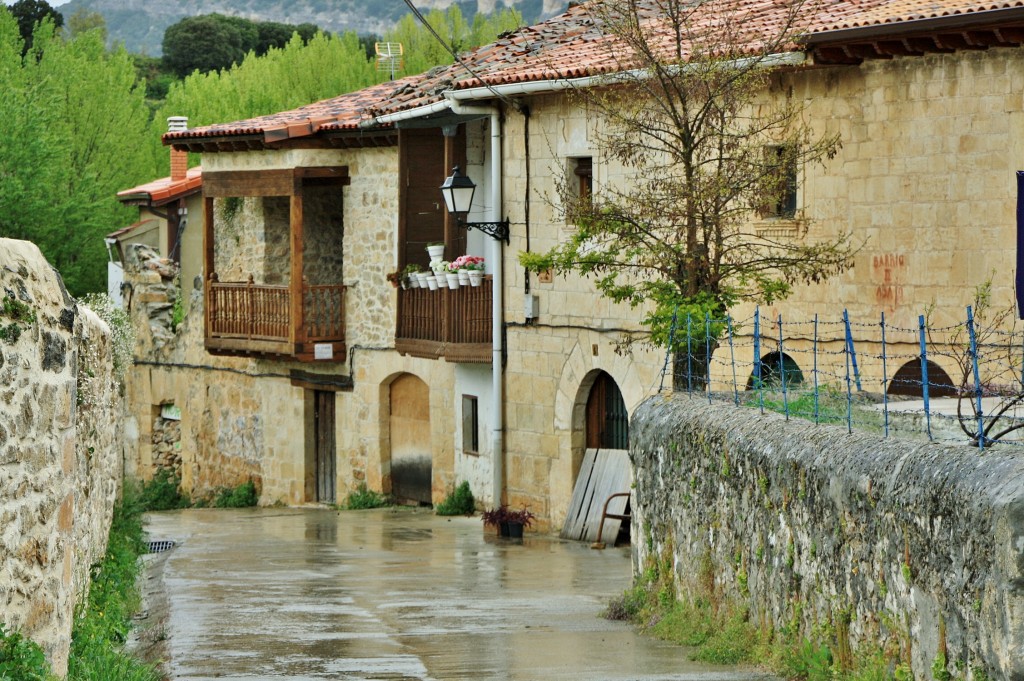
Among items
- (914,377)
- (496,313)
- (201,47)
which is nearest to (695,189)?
(914,377)

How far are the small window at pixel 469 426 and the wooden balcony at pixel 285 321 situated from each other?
299 cm

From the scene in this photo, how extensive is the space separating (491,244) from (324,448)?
5.87 m

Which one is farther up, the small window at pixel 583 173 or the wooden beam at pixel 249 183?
the wooden beam at pixel 249 183

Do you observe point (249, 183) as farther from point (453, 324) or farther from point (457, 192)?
point (457, 192)

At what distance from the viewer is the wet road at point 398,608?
9.98m

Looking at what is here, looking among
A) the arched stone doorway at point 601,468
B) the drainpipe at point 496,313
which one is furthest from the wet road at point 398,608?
the drainpipe at point 496,313

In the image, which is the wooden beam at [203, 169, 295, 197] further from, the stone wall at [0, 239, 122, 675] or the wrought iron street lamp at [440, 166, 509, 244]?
the stone wall at [0, 239, 122, 675]

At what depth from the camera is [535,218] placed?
20.2 m

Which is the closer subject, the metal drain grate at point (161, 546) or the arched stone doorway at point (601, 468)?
the metal drain grate at point (161, 546)

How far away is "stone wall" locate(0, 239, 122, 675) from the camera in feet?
23.0

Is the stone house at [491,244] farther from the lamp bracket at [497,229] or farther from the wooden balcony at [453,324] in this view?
the lamp bracket at [497,229]

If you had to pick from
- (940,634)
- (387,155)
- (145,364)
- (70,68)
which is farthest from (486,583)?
(70,68)

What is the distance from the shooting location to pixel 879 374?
52.1 feet

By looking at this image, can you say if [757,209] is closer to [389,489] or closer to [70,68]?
[389,489]
